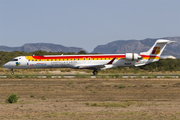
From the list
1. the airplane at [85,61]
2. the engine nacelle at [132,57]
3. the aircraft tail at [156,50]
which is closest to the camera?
the engine nacelle at [132,57]

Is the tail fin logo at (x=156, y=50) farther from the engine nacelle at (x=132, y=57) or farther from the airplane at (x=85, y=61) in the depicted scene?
the engine nacelle at (x=132, y=57)

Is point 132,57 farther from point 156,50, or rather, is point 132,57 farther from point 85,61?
point 85,61

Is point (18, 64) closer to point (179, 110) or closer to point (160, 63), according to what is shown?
point (179, 110)

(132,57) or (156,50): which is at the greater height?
(156,50)

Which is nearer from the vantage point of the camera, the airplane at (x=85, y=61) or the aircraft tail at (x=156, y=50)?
the airplane at (x=85, y=61)

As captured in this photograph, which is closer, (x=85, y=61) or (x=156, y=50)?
(x=85, y=61)

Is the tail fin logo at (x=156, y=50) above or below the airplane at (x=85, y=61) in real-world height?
above

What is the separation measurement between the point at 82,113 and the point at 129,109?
2.34 m

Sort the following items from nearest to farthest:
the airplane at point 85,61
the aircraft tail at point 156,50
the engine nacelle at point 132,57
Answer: the engine nacelle at point 132,57 → the airplane at point 85,61 → the aircraft tail at point 156,50

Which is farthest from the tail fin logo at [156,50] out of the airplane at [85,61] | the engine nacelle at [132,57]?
the engine nacelle at [132,57]

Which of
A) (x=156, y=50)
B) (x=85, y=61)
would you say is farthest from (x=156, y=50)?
(x=85, y=61)

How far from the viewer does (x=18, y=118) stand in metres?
10.2

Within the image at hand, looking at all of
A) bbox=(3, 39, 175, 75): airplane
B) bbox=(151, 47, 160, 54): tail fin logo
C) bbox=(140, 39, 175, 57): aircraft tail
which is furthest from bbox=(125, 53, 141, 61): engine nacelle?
bbox=(151, 47, 160, 54): tail fin logo

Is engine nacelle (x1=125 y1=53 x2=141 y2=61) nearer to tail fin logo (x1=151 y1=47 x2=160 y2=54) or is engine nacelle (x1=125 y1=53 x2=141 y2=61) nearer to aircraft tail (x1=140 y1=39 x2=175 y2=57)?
aircraft tail (x1=140 y1=39 x2=175 y2=57)
